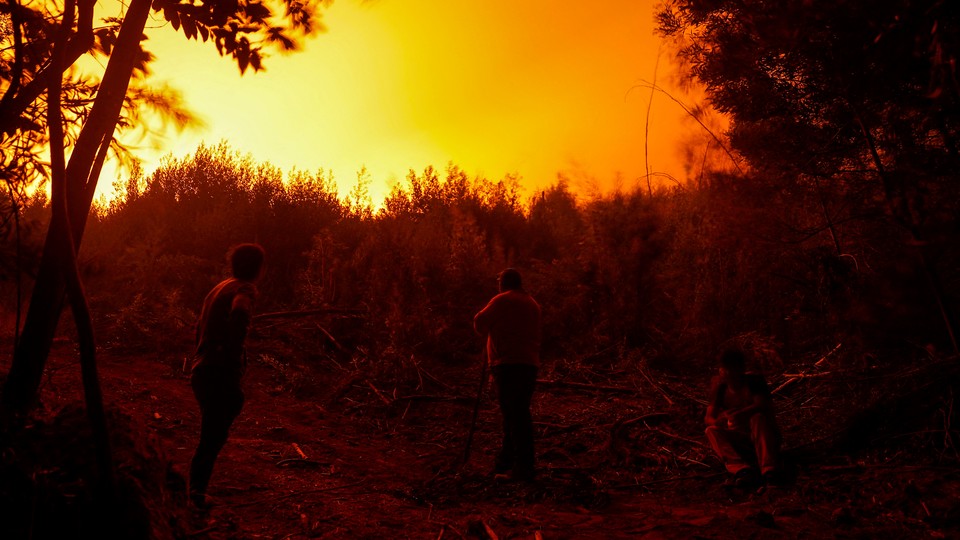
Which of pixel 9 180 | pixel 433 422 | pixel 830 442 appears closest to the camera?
pixel 9 180

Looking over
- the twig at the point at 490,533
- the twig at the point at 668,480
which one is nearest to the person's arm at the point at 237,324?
the twig at the point at 490,533

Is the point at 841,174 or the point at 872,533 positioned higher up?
the point at 841,174

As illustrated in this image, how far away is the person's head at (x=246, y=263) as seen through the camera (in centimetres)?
382

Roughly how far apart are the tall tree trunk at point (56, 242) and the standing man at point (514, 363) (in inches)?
132

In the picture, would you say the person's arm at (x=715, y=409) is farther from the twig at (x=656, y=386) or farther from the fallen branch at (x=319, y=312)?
the fallen branch at (x=319, y=312)

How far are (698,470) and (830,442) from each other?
1.21 meters

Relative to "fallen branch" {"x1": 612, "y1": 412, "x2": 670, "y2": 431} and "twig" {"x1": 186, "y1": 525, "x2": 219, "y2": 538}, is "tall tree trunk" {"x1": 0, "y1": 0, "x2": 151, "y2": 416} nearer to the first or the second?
"twig" {"x1": 186, "y1": 525, "x2": 219, "y2": 538}

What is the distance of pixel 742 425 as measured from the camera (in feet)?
17.2

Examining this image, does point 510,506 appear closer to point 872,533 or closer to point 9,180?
point 872,533

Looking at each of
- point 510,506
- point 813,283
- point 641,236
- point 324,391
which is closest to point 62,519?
point 510,506

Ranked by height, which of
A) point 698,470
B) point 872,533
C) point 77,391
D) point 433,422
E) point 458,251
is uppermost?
point 458,251

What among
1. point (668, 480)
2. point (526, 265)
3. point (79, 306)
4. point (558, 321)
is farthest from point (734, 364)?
point (526, 265)

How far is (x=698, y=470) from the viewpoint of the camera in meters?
5.38

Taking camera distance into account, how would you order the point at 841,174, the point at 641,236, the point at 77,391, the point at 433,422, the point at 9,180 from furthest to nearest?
the point at 641,236
the point at 433,422
the point at 841,174
the point at 77,391
the point at 9,180
